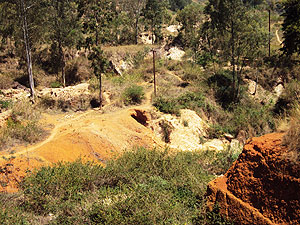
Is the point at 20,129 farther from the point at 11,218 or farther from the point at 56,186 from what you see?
the point at 11,218

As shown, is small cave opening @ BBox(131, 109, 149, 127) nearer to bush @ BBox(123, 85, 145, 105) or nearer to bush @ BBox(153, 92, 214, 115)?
bush @ BBox(153, 92, 214, 115)

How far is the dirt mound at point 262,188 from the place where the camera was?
409 cm

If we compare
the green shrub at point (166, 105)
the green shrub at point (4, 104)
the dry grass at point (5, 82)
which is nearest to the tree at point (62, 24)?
the dry grass at point (5, 82)

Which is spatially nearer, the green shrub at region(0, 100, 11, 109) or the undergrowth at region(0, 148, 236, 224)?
the undergrowth at region(0, 148, 236, 224)

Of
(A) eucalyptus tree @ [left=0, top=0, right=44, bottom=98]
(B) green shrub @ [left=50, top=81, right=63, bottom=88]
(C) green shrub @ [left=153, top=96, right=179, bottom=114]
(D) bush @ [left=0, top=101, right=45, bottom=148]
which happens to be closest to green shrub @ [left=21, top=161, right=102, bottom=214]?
(D) bush @ [left=0, top=101, right=45, bottom=148]

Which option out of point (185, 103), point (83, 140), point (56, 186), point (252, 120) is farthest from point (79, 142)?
point (252, 120)

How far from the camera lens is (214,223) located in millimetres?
4859

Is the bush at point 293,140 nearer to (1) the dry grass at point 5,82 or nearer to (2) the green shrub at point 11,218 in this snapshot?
(2) the green shrub at point 11,218

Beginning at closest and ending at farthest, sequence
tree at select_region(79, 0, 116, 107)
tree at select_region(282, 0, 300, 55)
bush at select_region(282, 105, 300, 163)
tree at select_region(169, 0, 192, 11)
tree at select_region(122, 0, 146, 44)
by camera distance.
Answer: bush at select_region(282, 105, 300, 163)
tree at select_region(79, 0, 116, 107)
tree at select_region(282, 0, 300, 55)
tree at select_region(122, 0, 146, 44)
tree at select_region(169, 0, 192, 11)

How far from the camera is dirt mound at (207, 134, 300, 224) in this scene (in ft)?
13.4

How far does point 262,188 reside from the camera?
14.5ft

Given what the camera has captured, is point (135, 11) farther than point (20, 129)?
Yes

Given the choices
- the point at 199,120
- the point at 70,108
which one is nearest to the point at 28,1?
the point at 70,108

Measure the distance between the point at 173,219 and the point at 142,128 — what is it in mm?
9719
